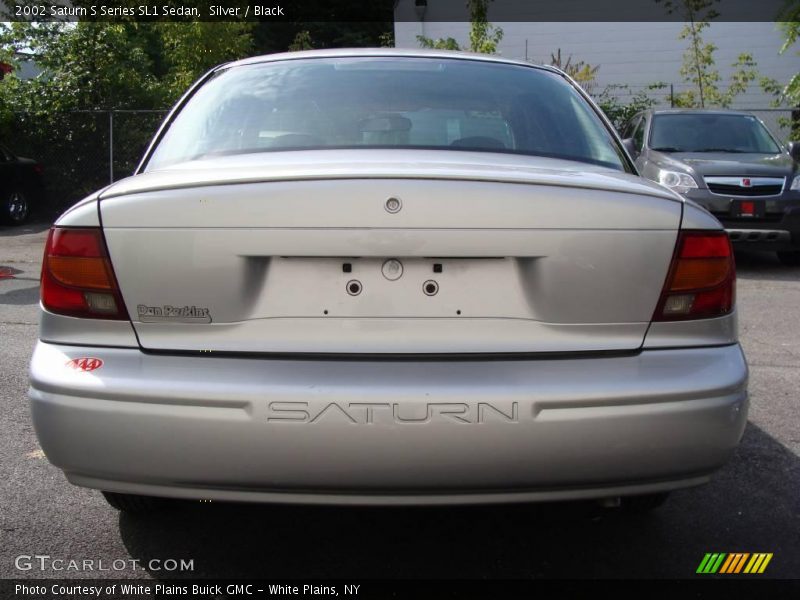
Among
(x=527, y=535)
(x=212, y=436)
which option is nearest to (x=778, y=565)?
(x=527, y=535)

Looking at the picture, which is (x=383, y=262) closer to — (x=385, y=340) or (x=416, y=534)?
(x=385, y=340)

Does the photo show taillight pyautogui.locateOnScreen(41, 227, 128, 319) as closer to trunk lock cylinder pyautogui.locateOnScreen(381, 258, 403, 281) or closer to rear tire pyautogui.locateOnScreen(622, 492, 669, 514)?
trunk lock cylinder pyautogui.locateOnScreen(381, 258, 403, 281)

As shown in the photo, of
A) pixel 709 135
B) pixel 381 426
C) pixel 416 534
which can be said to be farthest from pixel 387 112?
pixel 709 135

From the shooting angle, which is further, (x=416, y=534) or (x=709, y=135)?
(x=709, y=135)

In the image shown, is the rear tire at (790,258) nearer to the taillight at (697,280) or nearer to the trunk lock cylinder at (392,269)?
the taillight at (697,280)

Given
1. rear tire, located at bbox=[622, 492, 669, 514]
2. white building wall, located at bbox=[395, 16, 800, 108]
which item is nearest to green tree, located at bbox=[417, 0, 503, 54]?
white building wall, located at bbox=[395, 16, 800, 108]

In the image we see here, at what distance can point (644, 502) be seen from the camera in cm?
321

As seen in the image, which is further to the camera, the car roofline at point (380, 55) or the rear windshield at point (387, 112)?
the car roofline at point (380, 55)

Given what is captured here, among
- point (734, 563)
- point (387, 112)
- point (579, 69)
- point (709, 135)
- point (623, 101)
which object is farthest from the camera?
point (623, 101)

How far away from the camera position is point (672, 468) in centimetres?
242

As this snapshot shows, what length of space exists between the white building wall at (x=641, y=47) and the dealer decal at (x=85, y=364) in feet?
66.3

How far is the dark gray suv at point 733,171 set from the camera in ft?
31.2

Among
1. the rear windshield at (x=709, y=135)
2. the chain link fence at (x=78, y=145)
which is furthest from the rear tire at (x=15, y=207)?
the rear windshield at (x=709, y=135)

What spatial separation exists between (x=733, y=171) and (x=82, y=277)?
338 inches
